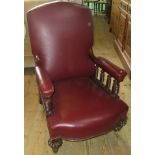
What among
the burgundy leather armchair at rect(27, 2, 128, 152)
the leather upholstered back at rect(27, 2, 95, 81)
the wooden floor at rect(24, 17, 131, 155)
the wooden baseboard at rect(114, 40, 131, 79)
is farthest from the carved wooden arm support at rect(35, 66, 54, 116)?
the wooden baseboard at rect(114, 40, 131, 79)

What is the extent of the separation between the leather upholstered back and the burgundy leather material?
0.23 metres

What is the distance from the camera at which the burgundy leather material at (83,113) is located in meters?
1.41

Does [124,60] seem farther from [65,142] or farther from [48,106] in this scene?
[48,106]

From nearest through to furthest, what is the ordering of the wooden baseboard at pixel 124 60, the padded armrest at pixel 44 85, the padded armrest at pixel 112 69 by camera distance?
the padded armrest at pixel 44 85
the padded armrest at pixel 112 69
the wooden baseboard at pixel 124 60

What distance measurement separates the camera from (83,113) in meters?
1.44

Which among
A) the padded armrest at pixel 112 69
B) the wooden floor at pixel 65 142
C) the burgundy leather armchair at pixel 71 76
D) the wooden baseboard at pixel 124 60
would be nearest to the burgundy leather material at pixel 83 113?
the burgundy leather armchair at pixel 71 76

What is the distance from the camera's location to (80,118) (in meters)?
1.42

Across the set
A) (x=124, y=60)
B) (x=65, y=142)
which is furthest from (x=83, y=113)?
(x=124, y=60)

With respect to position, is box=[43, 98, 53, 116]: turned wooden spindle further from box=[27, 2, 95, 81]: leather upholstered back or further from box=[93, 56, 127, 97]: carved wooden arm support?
box=[93, 56, 127, 97]: carved wooden arm support

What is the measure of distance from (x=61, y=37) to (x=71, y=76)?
32cm

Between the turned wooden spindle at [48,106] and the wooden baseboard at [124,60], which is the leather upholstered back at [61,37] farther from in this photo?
the wooden baseboard at [124,60]
